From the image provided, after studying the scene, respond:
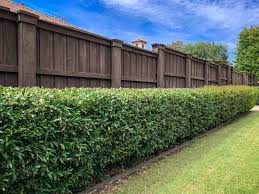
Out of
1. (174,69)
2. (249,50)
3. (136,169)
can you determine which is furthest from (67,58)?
(249,50)

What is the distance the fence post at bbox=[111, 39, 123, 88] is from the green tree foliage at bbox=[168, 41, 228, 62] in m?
50.0

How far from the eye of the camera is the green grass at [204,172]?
13.3 ft

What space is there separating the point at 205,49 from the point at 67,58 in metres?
53.4

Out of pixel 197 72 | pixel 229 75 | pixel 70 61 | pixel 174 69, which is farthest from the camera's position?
pixel 229 75

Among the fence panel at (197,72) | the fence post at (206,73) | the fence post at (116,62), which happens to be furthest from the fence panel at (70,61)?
the fence post at (206,73)

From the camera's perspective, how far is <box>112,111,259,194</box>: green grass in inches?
159

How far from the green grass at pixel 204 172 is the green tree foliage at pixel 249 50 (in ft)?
83.3

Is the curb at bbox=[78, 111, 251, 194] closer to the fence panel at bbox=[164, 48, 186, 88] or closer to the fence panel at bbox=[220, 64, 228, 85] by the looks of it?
the fence panel at bbox=[164, 48, 186, 88]

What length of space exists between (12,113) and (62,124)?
60 centimetres

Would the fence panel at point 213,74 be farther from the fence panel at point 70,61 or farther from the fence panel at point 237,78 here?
the fence panel at point 70,61

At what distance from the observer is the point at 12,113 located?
107 inches

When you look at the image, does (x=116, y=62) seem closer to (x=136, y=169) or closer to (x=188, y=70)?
(x=136, y=169)

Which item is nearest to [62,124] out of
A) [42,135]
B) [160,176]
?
[42,135]

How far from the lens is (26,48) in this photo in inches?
162
